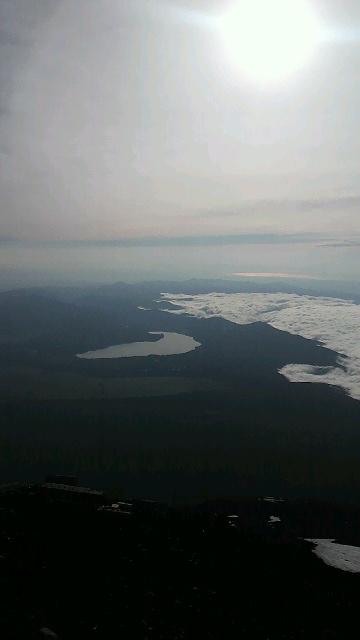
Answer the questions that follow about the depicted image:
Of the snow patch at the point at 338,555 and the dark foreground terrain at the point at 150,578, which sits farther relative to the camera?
the snow patch at the point at 338,555

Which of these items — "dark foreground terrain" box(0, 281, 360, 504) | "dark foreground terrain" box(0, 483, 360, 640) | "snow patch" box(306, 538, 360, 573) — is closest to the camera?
"dark foreground terrain" box(0, 483, 360, 640)

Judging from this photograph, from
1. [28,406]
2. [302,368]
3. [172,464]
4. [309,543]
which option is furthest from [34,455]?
[302,368]

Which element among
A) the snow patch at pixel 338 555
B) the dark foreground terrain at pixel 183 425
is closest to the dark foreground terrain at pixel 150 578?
the snow patch at pixel 338 555

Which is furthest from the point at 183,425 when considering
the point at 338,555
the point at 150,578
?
the point at 150,578

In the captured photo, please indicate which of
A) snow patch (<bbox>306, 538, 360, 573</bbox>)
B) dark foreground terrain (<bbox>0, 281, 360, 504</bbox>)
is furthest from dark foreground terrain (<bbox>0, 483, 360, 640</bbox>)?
dark foreground terrain (<bbox>0, 281, 360, 504</bbox>)

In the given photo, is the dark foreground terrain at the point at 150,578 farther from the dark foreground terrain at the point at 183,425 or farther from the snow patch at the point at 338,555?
the dark foreground terrain at the point at 183,425

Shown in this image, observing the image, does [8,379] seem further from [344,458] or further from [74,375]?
[344,458]

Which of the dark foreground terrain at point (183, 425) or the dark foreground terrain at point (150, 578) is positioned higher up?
the dark foreground terrain at point (150, 578)

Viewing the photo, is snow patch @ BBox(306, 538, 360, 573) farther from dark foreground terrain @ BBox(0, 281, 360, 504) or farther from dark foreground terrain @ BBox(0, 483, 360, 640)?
dark foreground terrain @ BBox(0, 281, 360, 504)

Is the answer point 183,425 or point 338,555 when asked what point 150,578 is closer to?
point 338,555
